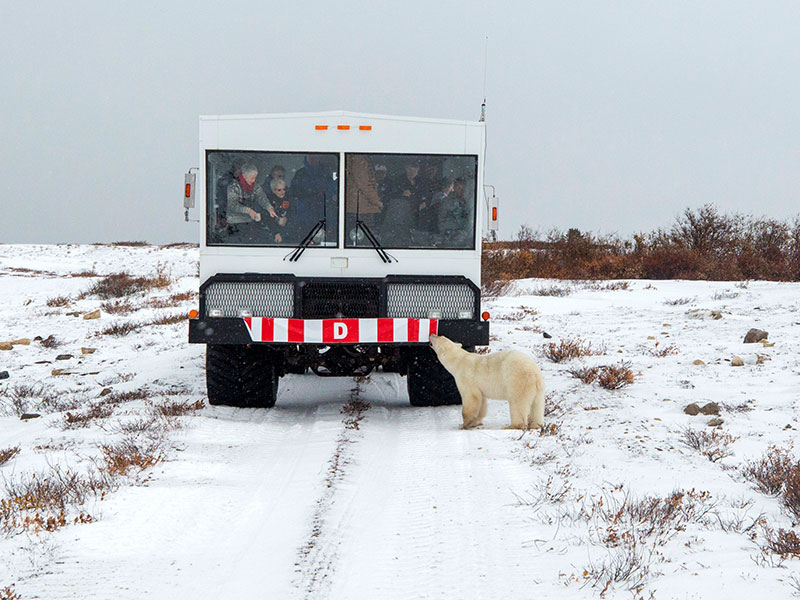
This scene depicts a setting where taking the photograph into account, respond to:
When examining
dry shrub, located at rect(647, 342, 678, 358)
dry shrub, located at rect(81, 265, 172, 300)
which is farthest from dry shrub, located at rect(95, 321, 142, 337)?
dry shrub, located at rect(647, 342, 678, 358)

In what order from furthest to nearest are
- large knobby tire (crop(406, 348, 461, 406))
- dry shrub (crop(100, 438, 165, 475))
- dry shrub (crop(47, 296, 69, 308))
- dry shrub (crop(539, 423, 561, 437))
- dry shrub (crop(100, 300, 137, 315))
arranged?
dry shrub (crop(47, 296, 69, 308)) → dry shrub (crop(100, 300, 137, 315)) → large knobby tire (crop(406, 348, 461, 406)) → dry shrub (crop(539, 423, 561, 437)) → dry shrub (crop(100, 438, 165, 475))

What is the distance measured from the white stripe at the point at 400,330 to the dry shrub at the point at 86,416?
9.11ft

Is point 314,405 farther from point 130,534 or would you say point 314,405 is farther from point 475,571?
point 475,571

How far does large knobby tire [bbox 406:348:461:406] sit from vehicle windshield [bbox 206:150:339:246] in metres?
1.49

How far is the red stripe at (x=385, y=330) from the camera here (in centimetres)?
714

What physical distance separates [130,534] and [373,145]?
4482 millimetres

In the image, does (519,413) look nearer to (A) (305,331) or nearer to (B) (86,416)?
(A) (305,331)

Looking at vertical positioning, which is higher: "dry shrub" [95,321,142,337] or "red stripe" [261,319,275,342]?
"red stripe" [261,319,275,342]

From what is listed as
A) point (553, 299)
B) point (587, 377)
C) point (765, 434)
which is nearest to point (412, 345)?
point (587, 377)

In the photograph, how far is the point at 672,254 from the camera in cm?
2595

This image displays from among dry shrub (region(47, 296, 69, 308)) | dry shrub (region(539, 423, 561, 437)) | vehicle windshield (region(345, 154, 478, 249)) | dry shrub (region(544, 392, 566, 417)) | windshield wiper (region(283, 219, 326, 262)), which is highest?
vehicle windshield (region(345, 154, 478, 249))

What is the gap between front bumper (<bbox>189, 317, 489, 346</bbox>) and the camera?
705 cm

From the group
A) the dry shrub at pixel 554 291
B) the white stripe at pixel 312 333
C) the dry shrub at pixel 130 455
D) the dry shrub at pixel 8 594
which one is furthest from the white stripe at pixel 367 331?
the dry shrub at pixel 554 291

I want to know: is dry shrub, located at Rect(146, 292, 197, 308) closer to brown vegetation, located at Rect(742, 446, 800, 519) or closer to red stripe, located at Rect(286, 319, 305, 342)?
red stripe, located at Rect(286, 319, 305, 342)
